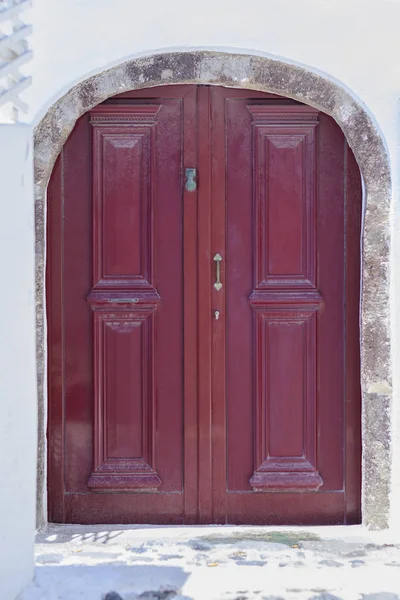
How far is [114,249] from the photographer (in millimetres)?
3906

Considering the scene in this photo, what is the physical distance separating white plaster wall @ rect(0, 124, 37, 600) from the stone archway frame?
0.62m

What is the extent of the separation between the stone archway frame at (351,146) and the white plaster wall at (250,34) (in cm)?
6

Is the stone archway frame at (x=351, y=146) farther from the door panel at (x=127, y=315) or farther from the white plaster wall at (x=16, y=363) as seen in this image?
the white plaster wall at (x=16, y=363)

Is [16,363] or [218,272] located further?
[218,272]

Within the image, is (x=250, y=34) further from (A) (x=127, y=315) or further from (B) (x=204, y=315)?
(A) (x=127, y=315)

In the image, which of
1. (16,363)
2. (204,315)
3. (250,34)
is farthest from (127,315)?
(250,34)

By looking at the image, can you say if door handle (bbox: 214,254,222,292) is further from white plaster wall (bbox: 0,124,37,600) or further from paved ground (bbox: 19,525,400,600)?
Result: paved ground (bbox: 19,525,400,600)

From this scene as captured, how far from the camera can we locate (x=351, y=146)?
3.77 m

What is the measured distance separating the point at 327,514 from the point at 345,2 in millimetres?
2494

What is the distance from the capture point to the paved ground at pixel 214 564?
3229mm

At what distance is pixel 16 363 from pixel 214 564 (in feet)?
4.26

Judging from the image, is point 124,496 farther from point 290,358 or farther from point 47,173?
point 47,173

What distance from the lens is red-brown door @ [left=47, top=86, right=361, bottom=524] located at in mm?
3898

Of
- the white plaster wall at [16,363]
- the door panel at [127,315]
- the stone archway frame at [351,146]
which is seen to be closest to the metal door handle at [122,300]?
the door panel at [127,315]
